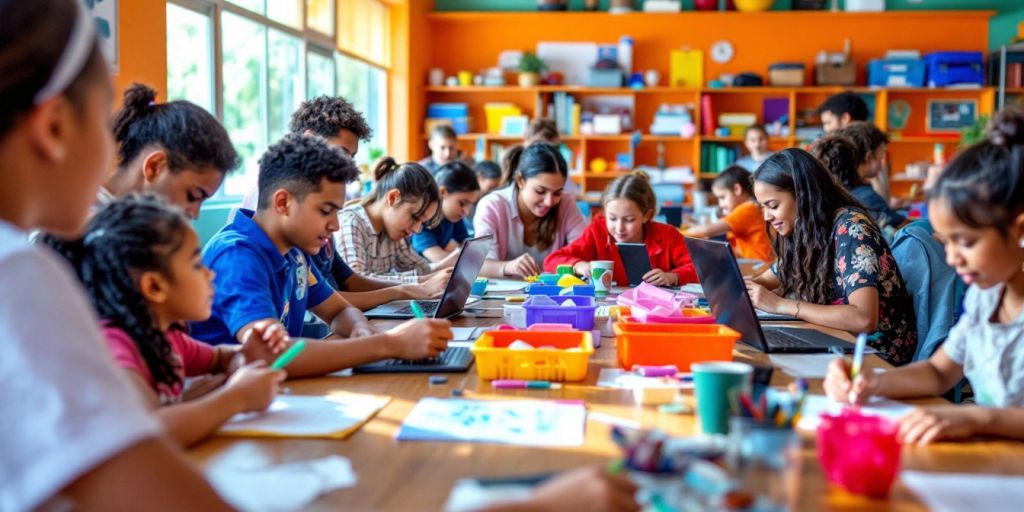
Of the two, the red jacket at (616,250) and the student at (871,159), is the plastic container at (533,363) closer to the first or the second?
the red jacket at (616,250)

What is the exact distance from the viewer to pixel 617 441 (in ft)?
3.08

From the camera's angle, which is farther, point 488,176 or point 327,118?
point 488,176

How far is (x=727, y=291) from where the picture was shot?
6.77 ft

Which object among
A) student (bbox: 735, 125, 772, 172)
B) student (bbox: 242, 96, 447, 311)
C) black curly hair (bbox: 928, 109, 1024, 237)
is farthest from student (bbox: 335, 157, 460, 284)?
student (bbox: 735, 125, 772, 172)

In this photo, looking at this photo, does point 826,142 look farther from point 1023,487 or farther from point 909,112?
point 909,112

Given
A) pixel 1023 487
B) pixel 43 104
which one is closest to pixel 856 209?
pixel 1023 487

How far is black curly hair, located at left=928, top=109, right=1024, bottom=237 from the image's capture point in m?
1.41

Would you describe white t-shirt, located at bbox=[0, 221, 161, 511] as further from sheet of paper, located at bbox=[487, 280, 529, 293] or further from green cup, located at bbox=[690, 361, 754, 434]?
sheet of paper, located at bbox=[487, 280, 529, 293]

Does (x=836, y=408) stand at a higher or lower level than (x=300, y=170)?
lower

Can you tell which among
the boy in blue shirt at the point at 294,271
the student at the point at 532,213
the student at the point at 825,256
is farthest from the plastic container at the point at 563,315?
the student at the point at 532,213

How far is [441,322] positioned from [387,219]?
5.34ft

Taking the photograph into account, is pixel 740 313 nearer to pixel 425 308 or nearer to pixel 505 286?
pixel 425 308

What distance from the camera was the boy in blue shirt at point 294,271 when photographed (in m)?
1.75

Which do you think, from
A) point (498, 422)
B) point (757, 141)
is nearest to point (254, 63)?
point (757, 141)
